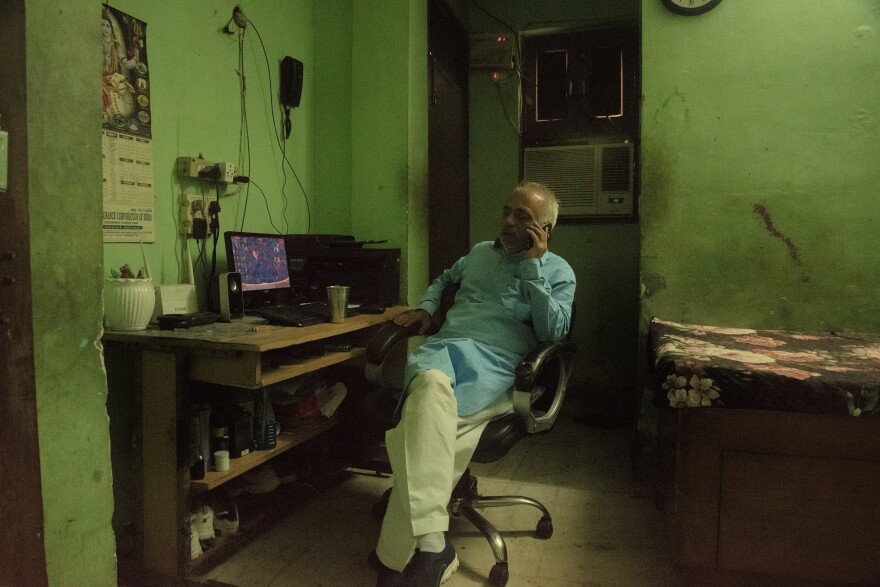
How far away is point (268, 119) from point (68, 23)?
A: 132cm

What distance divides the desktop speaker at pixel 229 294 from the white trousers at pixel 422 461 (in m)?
0.74

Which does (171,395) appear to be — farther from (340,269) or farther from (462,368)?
(340,269)

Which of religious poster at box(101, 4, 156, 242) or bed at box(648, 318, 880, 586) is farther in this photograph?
religious poster at box(101, 4, 156, 242)

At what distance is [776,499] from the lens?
5.06ft

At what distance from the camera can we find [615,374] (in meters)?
3.71

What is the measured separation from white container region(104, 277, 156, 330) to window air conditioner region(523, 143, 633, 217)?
8.48 ft

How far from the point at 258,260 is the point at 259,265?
20mm

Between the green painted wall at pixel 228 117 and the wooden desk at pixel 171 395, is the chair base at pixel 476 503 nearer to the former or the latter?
the wooden desk at pixel 171 395

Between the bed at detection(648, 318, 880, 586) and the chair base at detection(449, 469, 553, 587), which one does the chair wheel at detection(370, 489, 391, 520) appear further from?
the bed at detection(648, 318, 880, 586)

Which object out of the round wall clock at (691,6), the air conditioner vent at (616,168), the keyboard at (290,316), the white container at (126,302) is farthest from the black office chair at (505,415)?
the air conditioner vent at (616,168)

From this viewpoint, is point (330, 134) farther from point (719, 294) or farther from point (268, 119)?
point (719, 294)

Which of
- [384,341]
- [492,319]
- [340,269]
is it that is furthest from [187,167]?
[492,319]

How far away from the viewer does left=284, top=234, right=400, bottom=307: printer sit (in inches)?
98.8

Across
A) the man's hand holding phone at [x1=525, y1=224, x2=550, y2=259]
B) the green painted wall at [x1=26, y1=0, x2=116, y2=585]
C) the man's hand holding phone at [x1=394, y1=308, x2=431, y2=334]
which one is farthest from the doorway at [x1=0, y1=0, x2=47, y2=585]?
the man's hand holding phone at [x1=525, y1=224, x2=550, y2=259]
